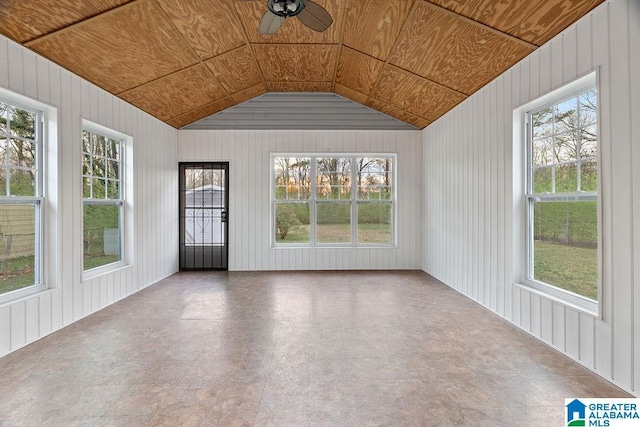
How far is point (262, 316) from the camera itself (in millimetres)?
3605

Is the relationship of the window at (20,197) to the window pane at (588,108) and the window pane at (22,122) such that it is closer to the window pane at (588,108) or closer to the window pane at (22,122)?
the window pane at (22,122)

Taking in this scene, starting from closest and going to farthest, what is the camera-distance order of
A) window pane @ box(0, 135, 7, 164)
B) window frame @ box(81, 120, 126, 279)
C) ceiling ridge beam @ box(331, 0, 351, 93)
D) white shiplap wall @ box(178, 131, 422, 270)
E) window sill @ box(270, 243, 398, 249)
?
1. window pane @ box(0, 135, 7, 164)
2. ceiling ridge beam @ box(331, 0, 351, 93)
3. window frame @ box(81, 120, 126, 279)
4. white shiplap wall @ box(178, 131, 422, 270)
5. window sill @ box(270, 243, 398, 249)

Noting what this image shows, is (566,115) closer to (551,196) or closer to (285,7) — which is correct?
(551,196)

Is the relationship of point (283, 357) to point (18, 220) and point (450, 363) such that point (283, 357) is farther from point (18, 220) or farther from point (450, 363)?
point (18, 220)

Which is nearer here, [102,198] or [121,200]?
[102,198]

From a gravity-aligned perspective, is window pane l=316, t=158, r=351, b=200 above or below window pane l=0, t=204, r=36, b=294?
above

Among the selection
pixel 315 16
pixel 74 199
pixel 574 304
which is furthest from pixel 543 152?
pixel 74 199

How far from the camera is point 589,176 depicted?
101 inches

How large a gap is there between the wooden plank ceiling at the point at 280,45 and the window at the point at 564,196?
2.36ft

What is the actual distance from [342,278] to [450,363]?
3.02 m

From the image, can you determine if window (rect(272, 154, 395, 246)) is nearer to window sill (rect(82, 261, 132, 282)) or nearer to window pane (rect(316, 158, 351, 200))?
window pane (rect(316, 158, 351, 200))

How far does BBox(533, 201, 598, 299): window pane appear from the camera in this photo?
256 centimetres

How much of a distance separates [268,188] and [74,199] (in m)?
3.11

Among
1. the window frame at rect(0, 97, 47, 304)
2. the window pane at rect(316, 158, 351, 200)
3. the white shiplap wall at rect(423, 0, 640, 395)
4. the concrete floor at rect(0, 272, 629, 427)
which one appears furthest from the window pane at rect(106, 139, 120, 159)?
the white shiplap wall at rect(423, 0, 640, 395)
